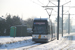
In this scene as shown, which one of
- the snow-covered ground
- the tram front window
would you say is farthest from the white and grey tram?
the snow-covered ground

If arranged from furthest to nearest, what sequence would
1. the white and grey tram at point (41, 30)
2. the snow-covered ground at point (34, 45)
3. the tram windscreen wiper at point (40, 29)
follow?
the tram windscreen wiper at point (40, 29)
the white and grey tram at point (41, 30)
the snow-covered ground at point (34, 45)

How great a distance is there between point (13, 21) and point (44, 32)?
3342 cm

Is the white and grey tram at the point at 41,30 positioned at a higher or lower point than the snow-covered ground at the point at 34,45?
higher

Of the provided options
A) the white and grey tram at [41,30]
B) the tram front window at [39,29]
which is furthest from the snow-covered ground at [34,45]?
the tram front window at [39,29]

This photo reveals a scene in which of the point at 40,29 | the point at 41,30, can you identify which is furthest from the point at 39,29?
the point at 41,30

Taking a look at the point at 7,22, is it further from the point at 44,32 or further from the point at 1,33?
the point at 44,32

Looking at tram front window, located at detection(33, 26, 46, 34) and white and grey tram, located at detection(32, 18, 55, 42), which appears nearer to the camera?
white and grey tram, located at detection(32, 18, 55, 42)

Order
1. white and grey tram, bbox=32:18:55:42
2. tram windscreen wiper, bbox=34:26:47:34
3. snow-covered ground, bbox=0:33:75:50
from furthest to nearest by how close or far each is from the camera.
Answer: tram windscreen wiper, bbox=34:26:47:34 < white and grey tram, bbox=32:18:55:42 < snow-covered ground, bbox=0:33:75:50

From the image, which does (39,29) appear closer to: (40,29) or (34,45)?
(40,29)

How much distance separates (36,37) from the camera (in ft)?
66.5

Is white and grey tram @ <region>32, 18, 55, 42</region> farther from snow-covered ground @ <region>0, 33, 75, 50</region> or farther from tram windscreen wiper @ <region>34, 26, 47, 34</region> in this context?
snow-covered ground @ <region>0, 33, 75, 50</region>

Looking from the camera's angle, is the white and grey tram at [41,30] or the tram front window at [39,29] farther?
the tram front window at [39,29]

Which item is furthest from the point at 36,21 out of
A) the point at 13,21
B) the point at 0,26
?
the point at 13,21

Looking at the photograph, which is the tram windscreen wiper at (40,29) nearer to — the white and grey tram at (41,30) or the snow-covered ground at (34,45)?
the white and grey tram at (41,30)
